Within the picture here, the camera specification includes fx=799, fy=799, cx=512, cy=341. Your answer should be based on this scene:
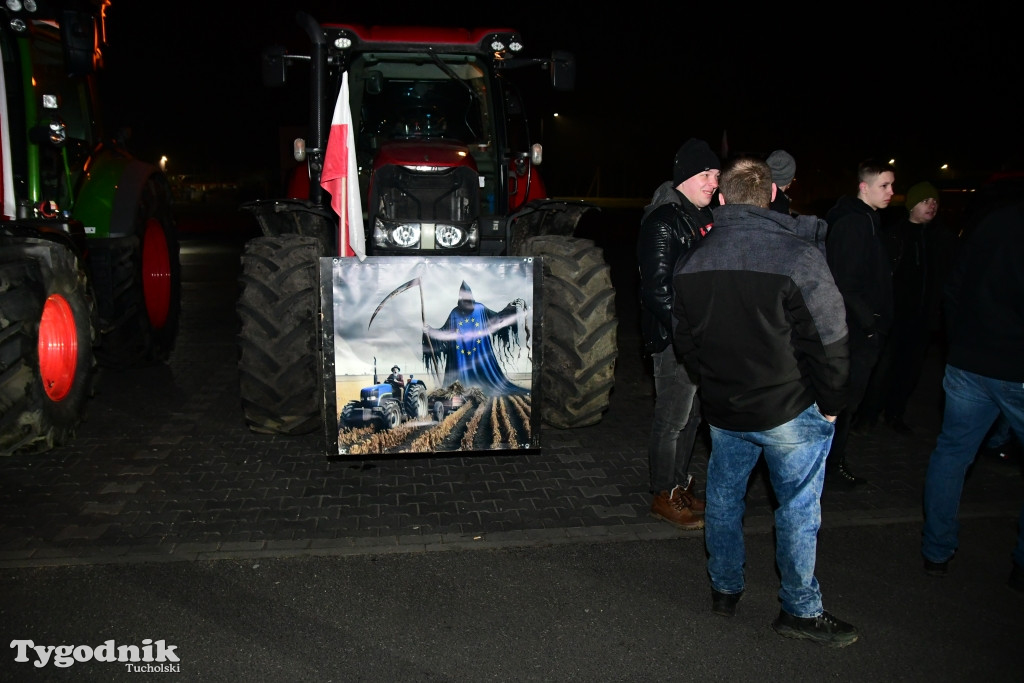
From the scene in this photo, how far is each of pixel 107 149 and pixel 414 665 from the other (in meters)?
6.15

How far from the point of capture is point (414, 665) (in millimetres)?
3219

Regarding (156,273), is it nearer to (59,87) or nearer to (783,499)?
(59,87)

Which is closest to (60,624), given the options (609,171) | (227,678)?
(227,678)

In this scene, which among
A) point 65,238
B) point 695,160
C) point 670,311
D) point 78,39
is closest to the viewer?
point 670,311

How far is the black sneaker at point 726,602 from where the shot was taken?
358 cm

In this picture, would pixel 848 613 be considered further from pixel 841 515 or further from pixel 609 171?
pixel 609 171

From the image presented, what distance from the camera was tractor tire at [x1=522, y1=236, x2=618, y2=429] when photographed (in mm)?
5121

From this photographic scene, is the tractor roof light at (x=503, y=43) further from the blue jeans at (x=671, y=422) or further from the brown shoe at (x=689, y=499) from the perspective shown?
the brown shoe at (x=689, y=499)

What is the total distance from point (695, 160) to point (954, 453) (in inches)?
76.8

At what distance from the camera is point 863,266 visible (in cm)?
454

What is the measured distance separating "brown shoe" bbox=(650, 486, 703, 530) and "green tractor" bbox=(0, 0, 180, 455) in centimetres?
354

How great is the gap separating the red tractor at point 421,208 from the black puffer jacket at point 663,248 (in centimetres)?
79

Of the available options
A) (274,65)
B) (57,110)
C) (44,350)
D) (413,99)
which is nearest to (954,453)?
(413,99)

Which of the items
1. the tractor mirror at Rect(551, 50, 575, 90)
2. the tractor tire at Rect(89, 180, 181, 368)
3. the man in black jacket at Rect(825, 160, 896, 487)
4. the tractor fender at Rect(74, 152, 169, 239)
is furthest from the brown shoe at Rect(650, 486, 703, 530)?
the tractor fender at Rect(74, 152, 169, 239)
